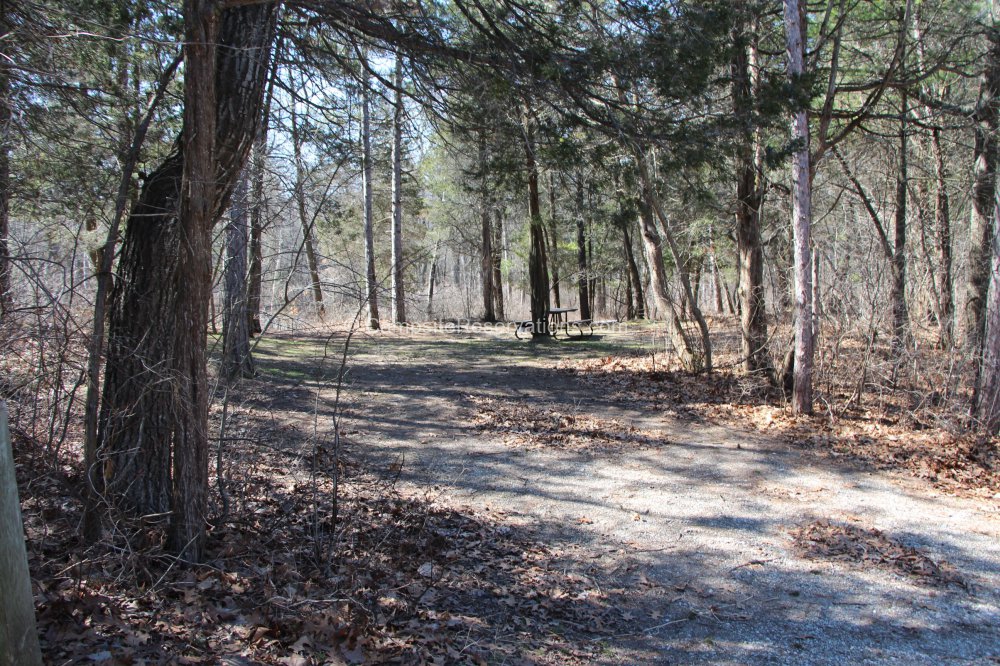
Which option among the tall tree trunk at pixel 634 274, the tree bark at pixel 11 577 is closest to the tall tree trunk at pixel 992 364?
the tree bark at pixel 11 577

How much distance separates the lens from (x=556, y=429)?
30.6ft

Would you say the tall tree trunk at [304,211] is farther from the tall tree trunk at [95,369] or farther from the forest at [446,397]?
the tall tree trunk at [95,369]

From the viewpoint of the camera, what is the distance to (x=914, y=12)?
11.3 meters

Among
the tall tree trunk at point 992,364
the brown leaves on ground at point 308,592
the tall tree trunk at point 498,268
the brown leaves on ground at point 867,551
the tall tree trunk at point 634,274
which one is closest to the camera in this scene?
the brown leaves on ground at point 308,592

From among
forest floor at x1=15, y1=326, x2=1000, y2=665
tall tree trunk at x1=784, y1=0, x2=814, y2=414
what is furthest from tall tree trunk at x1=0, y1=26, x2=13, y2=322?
tall tree trunk at x1=784, y1=0, x2=814, y2=414

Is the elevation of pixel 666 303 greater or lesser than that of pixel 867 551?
greater

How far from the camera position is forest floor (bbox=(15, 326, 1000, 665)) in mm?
3758

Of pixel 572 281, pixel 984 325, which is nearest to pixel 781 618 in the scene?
pixel 984 325

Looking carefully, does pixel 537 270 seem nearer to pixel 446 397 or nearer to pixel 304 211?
pixel 446 397

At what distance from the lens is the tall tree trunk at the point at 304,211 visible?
414 cm

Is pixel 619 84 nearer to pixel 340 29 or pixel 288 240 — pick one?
pixel 340 29

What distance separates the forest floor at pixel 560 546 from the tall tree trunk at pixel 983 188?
7.50ft

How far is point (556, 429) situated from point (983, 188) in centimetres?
751

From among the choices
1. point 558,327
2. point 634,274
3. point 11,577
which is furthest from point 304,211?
point 634,274
